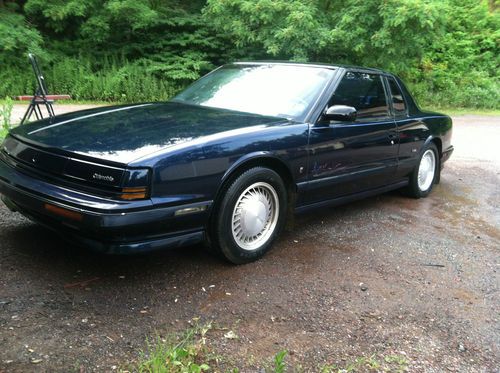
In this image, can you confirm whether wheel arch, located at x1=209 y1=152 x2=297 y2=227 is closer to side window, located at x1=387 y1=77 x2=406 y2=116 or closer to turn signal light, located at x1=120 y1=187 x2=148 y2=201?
turn signal light, located at x1=120 y1=187 x2=148 y2=201

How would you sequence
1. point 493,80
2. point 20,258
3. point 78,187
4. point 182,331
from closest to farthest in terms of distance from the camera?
point 182,331, point 78,187, point 20,258, point 493,80

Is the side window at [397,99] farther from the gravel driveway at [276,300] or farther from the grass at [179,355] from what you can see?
the grass at [179,355]

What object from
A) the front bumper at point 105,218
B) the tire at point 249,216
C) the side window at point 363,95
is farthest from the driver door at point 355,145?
the front bumper at point 105,218

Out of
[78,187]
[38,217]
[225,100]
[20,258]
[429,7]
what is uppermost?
[429,7]

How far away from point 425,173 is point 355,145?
6.43 ft

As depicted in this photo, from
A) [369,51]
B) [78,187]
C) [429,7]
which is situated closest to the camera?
[78,187]

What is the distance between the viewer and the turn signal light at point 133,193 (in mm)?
2842

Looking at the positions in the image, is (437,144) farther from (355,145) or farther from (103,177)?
(103,177)

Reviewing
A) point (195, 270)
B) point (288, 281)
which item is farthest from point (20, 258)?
point (288, 281)

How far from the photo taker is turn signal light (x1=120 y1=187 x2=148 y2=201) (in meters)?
2.84

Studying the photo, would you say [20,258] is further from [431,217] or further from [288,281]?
[431,217]

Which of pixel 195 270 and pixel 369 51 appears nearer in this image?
pixel 195 270

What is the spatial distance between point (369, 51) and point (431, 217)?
365 inches

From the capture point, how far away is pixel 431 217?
5.18m
